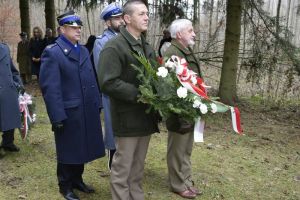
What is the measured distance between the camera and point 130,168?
3.53 metres

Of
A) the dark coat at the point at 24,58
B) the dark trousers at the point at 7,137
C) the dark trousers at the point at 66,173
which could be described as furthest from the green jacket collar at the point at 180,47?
the dark coat at the point at 24,58

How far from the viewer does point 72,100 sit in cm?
374

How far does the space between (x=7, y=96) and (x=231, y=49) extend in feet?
16.2

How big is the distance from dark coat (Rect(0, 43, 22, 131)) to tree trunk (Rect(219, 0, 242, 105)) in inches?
188

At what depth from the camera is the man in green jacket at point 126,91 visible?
10.5ft

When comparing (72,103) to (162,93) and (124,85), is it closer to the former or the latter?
(124,85)

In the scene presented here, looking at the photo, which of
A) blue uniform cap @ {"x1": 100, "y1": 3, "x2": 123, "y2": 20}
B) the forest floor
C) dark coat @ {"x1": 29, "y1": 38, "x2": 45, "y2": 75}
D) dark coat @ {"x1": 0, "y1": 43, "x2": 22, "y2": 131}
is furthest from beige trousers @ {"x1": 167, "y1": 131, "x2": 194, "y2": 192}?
dark coat @ {"x1": 29, "y1": 38, "x2": 45, "y2": 75}

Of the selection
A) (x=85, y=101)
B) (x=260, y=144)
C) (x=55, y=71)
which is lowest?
(x=260, y=144)

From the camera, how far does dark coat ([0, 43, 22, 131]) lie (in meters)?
4.97

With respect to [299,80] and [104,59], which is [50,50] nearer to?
[104,59]

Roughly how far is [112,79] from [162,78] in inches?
16.3

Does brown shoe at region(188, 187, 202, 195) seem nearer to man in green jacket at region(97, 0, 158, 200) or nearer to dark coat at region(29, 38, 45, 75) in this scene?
man in green jacket at region(97, 0, 158, 200)

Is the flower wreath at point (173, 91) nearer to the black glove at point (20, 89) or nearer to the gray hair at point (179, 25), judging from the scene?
the gray hair at point (179, 25)

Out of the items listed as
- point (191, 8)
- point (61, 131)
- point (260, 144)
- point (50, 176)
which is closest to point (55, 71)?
point (61, 131)
